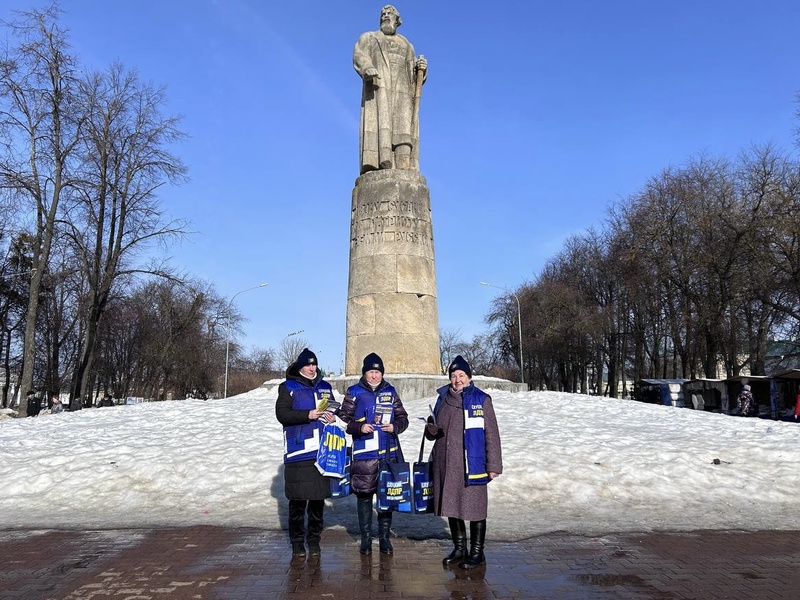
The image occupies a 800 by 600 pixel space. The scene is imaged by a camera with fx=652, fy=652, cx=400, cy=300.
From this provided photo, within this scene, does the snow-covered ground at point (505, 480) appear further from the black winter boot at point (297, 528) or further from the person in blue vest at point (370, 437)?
the black winter boot at point (297, 528)

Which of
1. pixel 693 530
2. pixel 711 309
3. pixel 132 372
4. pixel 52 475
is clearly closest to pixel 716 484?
pixel 693 530

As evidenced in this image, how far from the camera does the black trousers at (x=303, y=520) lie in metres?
5.24

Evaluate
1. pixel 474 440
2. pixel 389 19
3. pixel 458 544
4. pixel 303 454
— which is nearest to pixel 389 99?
pixel 389 19

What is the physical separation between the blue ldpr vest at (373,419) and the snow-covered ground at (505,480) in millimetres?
1239

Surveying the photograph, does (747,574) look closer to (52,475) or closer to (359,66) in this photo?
(52,475)

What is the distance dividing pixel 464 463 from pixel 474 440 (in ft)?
0.63

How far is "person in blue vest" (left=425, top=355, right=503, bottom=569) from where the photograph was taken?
195 inches

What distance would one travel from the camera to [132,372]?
152ft

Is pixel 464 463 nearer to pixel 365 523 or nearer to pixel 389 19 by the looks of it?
pixel 365 523

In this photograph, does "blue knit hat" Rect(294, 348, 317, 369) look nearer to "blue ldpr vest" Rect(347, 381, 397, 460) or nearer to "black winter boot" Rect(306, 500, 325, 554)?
"blue ldpr vest" Rect(347, 381, 397, 460)

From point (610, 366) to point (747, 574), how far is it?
3715cm

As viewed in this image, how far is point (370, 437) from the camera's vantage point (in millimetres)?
5305

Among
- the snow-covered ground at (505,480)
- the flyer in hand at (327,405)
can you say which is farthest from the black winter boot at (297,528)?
the snow-covered ground at (505,480)

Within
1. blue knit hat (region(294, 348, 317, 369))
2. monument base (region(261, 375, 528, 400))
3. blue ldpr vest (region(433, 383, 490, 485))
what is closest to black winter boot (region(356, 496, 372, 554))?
blue ldpr vest (region(433, 383, 490, 485))
